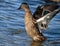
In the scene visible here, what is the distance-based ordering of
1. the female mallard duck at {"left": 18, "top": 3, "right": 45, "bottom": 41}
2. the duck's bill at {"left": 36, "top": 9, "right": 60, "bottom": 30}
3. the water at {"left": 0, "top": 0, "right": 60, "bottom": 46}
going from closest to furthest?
the duck's bill at {"left": 36, "top": 9, "right": 60, "bottom": 30}
the water at {"left": 0, "top": 0, "right": 60, "bottom": 46}
the female mallard duck at {"left": 18, "top": 3, "right": 45, "bottom": 41}

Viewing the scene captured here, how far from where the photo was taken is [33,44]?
970cm

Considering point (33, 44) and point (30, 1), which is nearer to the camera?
point (33, 44)

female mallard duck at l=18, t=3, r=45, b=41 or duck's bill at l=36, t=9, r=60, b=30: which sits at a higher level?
duck's bill at l=36, t=9, r=60, b=30

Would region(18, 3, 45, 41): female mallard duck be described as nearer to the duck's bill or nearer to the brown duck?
the brown duck

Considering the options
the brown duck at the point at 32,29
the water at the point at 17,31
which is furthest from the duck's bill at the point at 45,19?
the water at the point at 17,31

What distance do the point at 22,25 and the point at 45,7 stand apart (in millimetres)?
1366

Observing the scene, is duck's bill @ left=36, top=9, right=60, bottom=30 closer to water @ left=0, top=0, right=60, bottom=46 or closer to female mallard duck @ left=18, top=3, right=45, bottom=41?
female mallard duck @ left=18, top=3, right=45, bottom=41

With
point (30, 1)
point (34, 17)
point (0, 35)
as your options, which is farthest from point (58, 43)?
point (30, 1)

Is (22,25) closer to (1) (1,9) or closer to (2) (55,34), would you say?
(2) (55,34)

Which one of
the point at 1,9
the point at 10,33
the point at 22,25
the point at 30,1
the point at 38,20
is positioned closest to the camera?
the point at 38,20

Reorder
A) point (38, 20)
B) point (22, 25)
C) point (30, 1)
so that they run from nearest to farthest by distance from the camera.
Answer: point (38, 20) < point (22, 25) < point (30, 1)

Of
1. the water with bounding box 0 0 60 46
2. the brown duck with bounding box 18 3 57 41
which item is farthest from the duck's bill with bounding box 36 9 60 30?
the water with bounding box 0 0 60 46

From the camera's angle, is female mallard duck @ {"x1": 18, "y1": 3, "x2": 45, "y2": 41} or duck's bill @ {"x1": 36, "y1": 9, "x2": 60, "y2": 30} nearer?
duck's bill @ {"x1": 36, "y1": 9, "x2": 60, "y2": 30}

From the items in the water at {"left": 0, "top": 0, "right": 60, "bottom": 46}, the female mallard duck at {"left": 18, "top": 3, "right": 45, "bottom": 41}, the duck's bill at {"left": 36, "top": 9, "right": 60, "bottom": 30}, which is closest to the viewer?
the duck's bill at {"left": 36, "top": 9, "right": 60, "bottom": 30}
